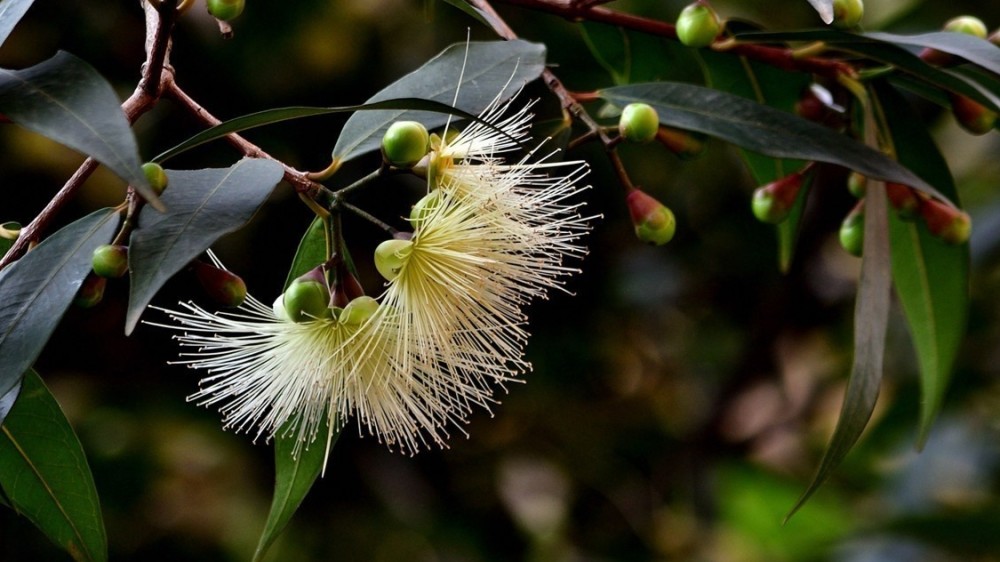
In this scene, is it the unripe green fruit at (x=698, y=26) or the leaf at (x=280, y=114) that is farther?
the unripe green fruit at (x=698, y=26)

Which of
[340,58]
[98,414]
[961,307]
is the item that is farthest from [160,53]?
[98,414]

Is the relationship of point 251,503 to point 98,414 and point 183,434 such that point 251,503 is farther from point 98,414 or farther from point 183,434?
point 98,414

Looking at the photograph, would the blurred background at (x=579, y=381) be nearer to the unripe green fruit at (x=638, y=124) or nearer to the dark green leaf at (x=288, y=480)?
the dark green leaf at (x=288, y=480)

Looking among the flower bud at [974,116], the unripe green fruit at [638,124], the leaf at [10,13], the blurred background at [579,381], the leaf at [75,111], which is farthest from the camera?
the blurred background at [579,381]

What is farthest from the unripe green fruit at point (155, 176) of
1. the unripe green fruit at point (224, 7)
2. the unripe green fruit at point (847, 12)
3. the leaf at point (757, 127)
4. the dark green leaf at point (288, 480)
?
the unripe green fruit at point (847, 12)

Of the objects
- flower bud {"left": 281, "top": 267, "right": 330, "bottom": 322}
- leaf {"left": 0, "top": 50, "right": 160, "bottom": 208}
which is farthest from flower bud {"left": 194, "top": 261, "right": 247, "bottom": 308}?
leaf {"left": 0, "top": 50, "right": 160, "bottom": 208}
